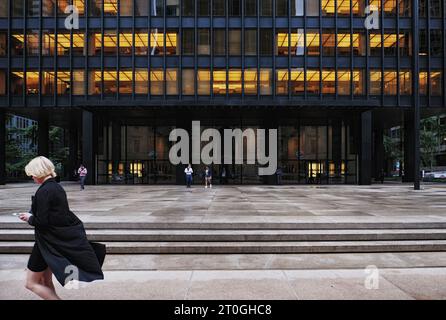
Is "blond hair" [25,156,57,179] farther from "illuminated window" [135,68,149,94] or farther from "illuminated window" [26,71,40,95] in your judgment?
"illuminated window" [26,71,40,95]

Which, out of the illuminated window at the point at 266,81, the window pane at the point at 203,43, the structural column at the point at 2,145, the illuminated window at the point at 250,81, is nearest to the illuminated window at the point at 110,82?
the window pane at the point at 203,43

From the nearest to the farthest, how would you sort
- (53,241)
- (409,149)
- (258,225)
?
(53,241) < (258,225) < (409,149)

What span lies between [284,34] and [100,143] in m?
21.8

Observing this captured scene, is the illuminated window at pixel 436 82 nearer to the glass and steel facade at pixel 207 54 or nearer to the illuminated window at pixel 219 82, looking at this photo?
the glass and steel facade at pixel 207 54

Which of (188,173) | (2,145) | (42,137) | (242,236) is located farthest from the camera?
(42,137)

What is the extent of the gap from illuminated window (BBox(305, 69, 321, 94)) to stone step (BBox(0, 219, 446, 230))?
23980 millimetres

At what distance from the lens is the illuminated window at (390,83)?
31297 mm

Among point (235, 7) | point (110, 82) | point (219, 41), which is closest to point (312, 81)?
point (219, 41)

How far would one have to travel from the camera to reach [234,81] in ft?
102

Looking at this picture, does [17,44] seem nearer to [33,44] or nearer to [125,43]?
[33,44]

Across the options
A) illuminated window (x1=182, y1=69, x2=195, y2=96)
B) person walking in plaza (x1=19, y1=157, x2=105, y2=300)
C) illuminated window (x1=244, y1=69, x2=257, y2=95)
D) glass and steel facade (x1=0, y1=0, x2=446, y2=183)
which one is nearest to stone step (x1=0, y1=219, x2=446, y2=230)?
person walking in plaza (x1=19, y1=157, x2=105, y2=300)

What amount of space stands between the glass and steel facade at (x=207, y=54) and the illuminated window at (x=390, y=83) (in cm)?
10

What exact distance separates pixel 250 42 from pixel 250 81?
3.97 m

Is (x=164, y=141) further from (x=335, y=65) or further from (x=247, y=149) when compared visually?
(x=335, y=65)
